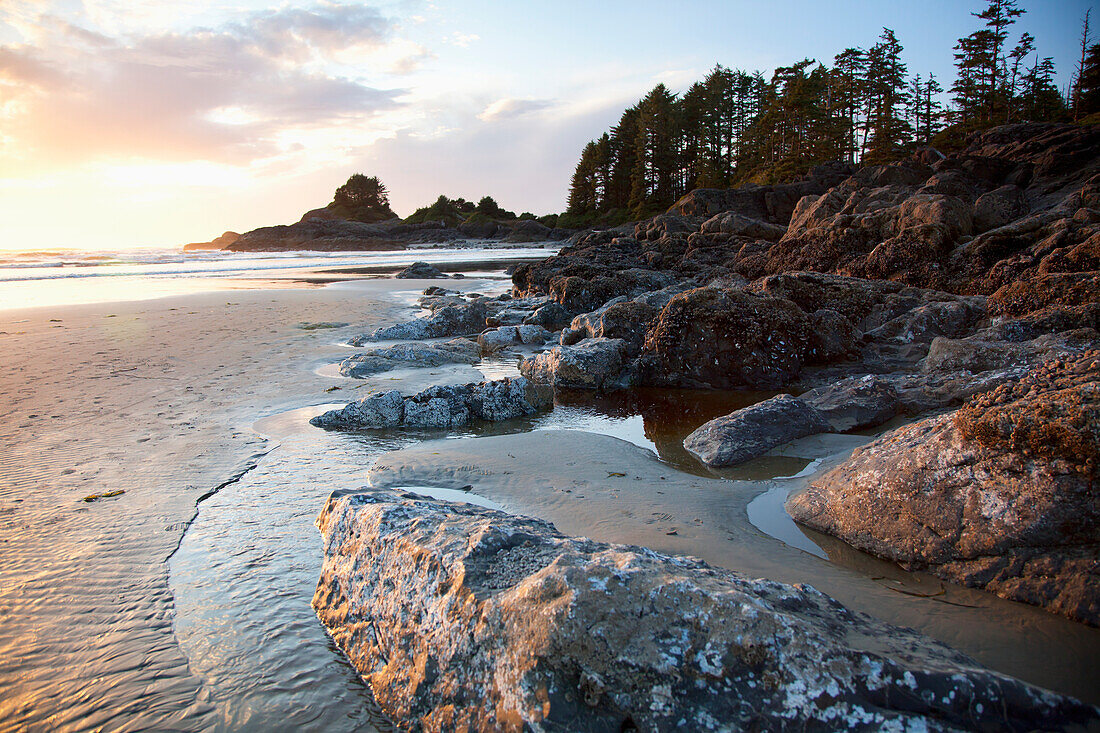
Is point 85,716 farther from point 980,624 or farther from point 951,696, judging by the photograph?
point 980,624

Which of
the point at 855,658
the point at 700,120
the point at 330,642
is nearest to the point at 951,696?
the point at 855,658

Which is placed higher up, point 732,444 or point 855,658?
point 855,658

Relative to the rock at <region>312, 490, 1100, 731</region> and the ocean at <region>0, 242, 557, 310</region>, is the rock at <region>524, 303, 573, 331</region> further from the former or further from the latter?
the ocean at <region>0, 242, 557, 310</region>

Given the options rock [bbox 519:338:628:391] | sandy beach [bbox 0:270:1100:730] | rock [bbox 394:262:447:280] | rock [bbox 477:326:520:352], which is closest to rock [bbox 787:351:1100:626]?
sandy beach [bbox 0:270:1100:730]

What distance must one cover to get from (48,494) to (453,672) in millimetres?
3607

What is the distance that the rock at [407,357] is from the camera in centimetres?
752

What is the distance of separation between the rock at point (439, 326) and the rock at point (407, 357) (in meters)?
1.62

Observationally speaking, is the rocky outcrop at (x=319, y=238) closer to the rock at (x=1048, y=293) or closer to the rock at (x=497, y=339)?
the rock at (x=497, y=339)

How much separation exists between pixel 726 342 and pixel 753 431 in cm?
253

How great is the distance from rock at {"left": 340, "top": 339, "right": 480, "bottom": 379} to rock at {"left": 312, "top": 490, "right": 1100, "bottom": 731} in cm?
552

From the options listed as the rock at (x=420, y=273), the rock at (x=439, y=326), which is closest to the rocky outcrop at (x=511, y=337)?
the rock at (x=439, y=326)

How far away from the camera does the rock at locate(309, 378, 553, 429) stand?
5.46 m

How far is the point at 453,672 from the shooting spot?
6.40 feet

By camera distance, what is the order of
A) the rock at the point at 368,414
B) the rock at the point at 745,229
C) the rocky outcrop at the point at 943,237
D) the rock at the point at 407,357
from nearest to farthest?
the rock at the point at 368,414 < the rock at the point at 407,357 < the rocky outcrop at the point at 943,237 < the rock at the point at 745,229
